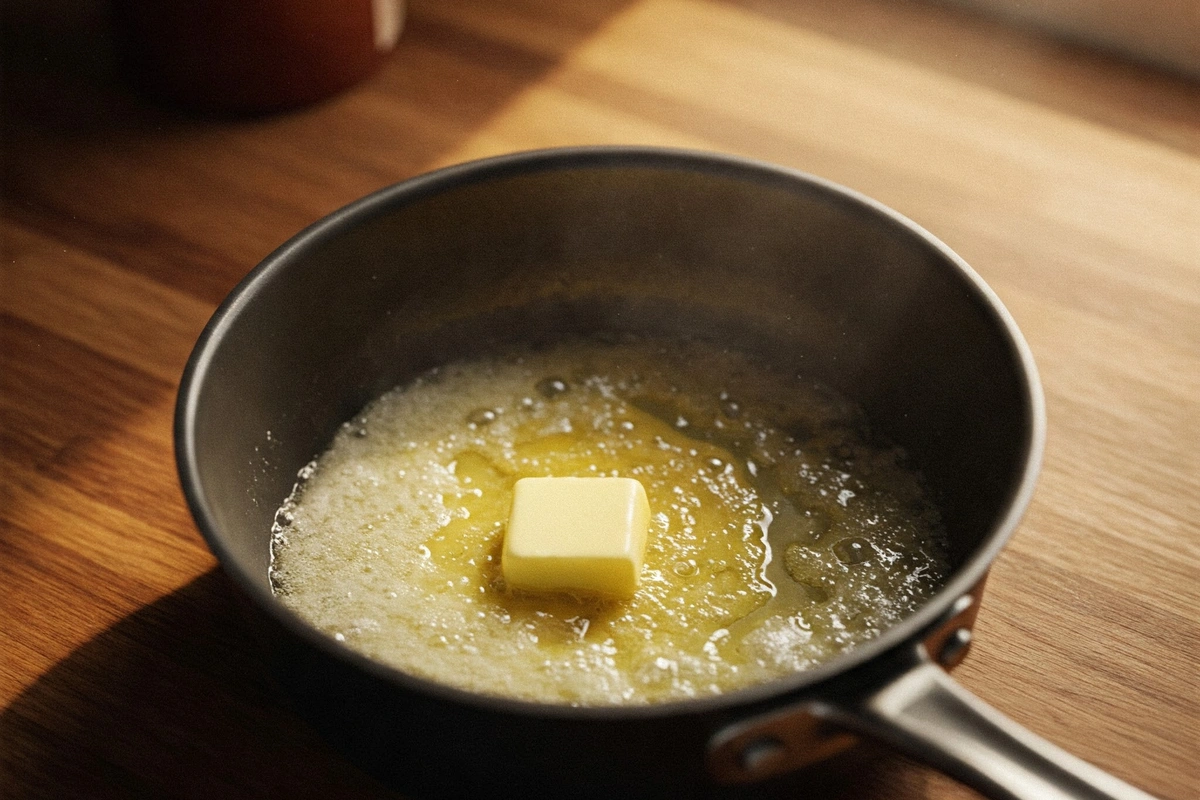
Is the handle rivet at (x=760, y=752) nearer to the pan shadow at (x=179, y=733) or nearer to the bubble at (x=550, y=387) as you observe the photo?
the pan shadow at (x=179, y=733)

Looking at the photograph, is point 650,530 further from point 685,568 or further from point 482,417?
point 482,417

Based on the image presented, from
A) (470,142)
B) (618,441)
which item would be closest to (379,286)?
(618,441)

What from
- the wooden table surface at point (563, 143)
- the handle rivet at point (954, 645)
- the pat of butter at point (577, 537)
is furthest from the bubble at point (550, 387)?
the handle rivet at point (954, 645)

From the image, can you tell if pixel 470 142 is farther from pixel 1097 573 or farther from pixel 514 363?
pixel 1097 573

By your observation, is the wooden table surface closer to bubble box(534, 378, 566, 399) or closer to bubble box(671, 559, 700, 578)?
bubble box(671, 559, 700, 578)

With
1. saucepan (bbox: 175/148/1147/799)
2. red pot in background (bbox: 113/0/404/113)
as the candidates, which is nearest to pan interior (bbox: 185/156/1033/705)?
saucepan (bbox: 175/148/1147/799)

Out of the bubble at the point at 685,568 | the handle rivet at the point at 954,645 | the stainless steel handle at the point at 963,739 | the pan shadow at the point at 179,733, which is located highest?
the stainless steel handle at the point at 963,739

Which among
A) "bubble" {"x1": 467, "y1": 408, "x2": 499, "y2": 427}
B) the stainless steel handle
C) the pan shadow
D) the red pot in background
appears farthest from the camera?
the red pot in background
